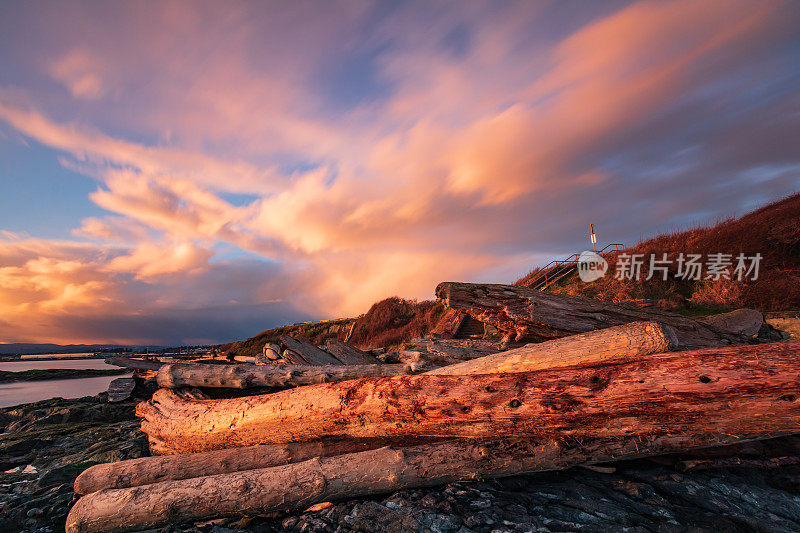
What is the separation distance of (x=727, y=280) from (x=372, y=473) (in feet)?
60.7

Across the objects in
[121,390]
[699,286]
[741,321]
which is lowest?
[121,390]

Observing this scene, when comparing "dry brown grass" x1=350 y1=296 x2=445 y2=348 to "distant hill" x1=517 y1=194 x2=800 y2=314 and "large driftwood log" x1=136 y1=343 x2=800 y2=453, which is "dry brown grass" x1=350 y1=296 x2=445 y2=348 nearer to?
"distant hill" x1=517 y1=194 x2=800 y2=314

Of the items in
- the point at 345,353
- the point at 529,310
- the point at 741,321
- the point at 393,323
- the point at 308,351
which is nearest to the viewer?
the point at 529,310

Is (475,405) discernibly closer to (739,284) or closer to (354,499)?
(354,499)

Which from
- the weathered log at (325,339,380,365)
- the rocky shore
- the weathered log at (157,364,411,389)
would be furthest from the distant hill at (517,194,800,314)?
the weathered log at (157,364,411,389)

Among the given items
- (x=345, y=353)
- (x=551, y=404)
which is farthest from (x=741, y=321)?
(x=345, y=353)

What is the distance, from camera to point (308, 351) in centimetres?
601

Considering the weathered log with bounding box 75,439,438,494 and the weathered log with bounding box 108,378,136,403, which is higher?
the weathered log with bounding box 75,439,438,494

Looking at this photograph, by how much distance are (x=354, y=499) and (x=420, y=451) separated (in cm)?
70

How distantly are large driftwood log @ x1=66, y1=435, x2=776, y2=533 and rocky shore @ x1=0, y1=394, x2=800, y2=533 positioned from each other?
0.39ft

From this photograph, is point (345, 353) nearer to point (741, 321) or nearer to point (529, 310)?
point (529, 310)

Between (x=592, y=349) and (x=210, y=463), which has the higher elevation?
(x=592, y=349)

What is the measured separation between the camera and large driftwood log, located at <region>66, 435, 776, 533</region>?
120 inches

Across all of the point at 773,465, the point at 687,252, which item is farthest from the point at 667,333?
the point at 687,252
